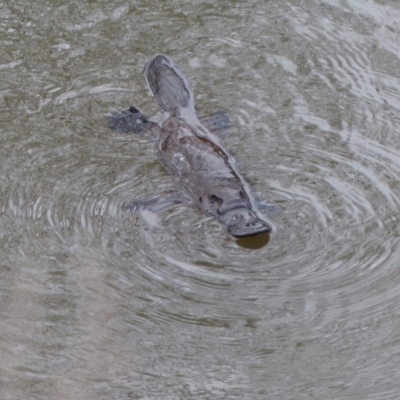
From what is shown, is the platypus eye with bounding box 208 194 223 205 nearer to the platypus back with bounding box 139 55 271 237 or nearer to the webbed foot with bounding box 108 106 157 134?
the platypus back with bounding box 139 55 271 237

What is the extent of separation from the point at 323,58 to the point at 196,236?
7.32 feet

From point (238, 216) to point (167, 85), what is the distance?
1508mm

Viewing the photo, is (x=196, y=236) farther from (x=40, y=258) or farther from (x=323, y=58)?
(x=323, y=58)

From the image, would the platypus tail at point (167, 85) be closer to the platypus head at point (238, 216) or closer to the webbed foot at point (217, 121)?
the webbed foot at point (217, 121)

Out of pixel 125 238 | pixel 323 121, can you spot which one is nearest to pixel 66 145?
pixel 125 238

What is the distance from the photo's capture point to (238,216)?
17.0 feet

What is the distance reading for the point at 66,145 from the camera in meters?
5.93

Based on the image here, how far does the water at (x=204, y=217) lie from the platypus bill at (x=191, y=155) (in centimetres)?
9

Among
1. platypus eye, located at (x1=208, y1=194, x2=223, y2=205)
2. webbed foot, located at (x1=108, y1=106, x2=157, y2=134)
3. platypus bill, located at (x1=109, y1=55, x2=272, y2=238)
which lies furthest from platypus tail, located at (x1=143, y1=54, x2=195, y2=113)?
platypus eye, located at (x1=208, y1=194, x2=223, y2=205)

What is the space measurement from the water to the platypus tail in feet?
0.32

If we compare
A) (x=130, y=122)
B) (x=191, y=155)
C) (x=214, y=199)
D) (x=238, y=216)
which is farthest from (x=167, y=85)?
(x=238, y=216)

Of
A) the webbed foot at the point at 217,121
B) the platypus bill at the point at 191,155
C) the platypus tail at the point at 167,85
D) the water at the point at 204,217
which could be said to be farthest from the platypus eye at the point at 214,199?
the platypus tail at the point at 167,85

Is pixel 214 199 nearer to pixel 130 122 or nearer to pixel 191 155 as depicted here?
pixel 191 155

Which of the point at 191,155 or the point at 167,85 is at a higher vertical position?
the point at 191,155
